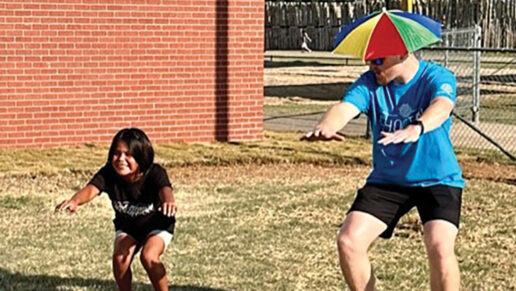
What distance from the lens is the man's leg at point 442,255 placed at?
5516 mm

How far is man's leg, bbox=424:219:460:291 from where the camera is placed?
5.52 metres

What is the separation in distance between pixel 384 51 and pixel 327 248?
9.82 feet

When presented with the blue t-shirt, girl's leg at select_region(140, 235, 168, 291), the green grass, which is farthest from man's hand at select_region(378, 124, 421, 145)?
the green grass

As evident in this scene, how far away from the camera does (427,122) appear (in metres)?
5.37

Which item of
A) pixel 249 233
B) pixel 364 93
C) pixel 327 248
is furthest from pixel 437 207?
pixel 249 233

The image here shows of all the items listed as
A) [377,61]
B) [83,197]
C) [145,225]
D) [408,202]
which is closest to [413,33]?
[377,61]

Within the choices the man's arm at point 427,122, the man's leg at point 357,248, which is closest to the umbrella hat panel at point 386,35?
the man's arm at point 427,122

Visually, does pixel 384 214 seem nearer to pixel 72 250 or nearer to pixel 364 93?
pixel 364 93

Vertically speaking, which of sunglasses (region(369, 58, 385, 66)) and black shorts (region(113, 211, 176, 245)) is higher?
sunglasses (region(369, 58, 385, 66))

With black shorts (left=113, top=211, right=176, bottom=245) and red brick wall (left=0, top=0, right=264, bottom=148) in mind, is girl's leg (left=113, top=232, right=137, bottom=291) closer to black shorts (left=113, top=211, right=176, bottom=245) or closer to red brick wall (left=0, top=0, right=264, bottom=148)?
black shorts (left=113, top=211, right=176, bottom=245)

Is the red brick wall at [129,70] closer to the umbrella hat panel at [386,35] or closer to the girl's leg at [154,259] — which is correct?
the girl's leg at [154,259]

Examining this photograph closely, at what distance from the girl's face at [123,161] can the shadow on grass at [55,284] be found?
1.18 meters

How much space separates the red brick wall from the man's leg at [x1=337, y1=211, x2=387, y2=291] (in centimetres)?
868

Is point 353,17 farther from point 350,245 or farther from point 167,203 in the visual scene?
point 350,245
